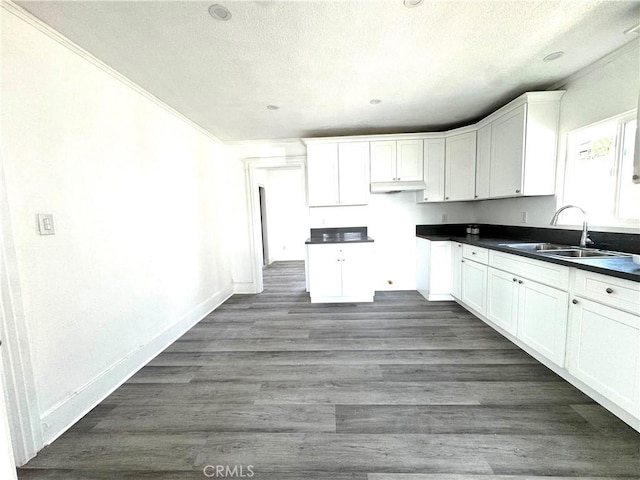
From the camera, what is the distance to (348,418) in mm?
1609

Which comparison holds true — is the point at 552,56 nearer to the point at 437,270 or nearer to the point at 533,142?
the point at 533,142

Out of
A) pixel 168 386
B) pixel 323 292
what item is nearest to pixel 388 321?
pixel 323 292

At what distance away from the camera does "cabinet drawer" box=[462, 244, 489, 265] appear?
8.97 ft

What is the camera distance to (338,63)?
2.01 meters

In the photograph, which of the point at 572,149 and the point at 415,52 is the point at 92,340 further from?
the point at 572,149

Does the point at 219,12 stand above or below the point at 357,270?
above

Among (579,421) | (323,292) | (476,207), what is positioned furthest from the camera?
(476,207)

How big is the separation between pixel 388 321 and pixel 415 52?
8.59 ft

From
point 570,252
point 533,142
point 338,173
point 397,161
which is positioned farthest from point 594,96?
point 338,173

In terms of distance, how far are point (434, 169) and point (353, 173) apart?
1.15 m

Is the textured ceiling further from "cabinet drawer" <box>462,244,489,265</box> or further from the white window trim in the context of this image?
"cabinet drawer" <box>462,244,489,265</box>

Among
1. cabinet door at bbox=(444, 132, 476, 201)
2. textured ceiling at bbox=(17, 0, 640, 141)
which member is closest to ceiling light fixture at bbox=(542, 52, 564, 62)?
textured ceiling at bbox=(17, 0, 640, 141)

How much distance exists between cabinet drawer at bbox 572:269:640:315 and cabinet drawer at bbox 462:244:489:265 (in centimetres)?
100

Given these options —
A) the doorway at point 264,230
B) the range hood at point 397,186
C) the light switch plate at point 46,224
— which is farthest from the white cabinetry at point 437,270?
the doorway at point 264,230
